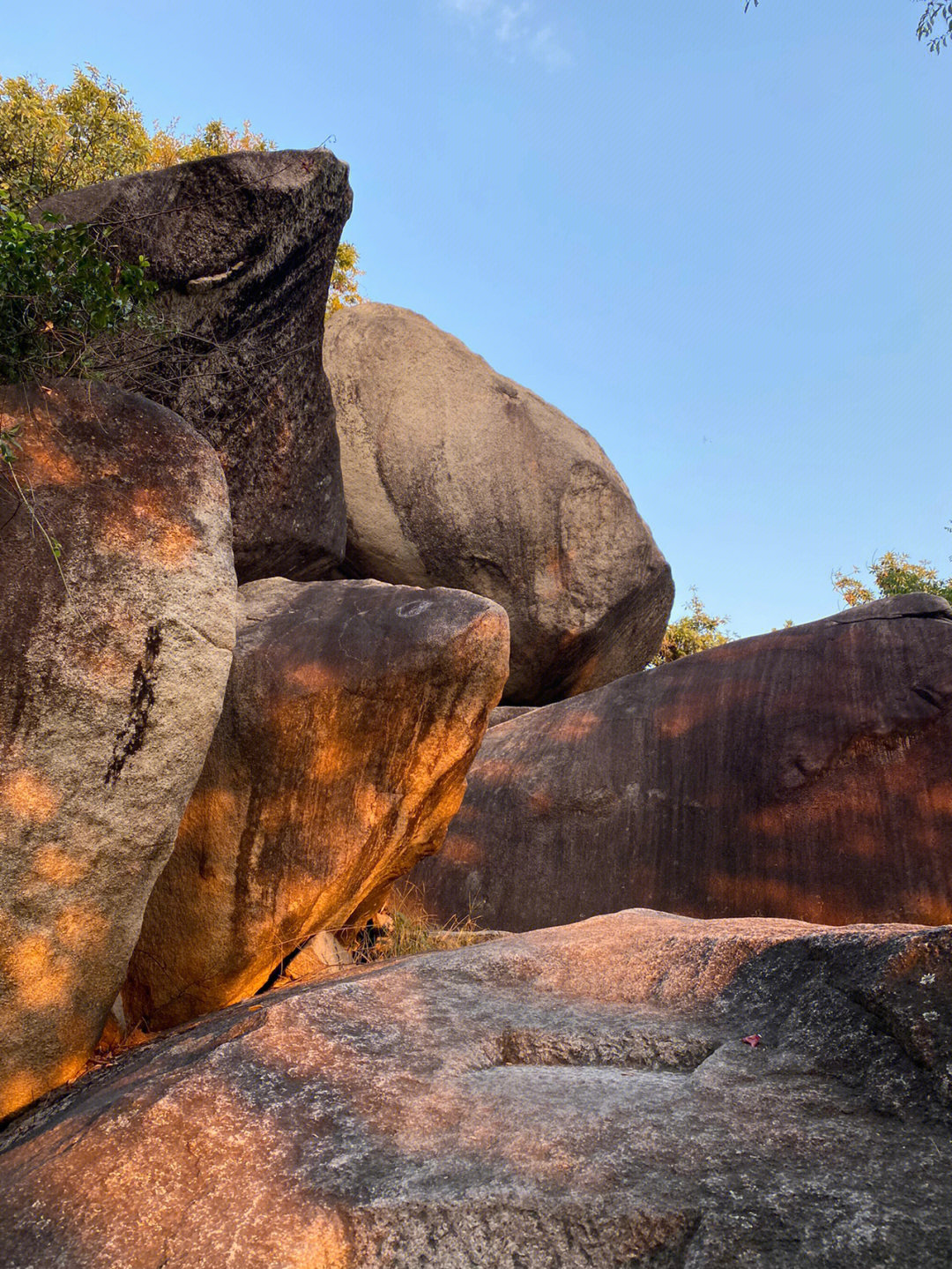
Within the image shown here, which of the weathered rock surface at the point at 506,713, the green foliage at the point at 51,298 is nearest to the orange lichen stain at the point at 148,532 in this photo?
the green foliage at the point at 51,298

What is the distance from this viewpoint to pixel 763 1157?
2477mm

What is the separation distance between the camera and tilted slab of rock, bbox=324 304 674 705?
10.8 meters

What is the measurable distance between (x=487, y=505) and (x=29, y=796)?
298 inches

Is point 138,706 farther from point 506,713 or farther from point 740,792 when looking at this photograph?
point 506,713

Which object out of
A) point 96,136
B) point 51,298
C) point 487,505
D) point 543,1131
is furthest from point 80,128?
point 543,1131

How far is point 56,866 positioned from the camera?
4012 mm

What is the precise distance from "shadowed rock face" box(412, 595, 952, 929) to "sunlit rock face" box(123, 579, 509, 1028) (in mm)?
2716

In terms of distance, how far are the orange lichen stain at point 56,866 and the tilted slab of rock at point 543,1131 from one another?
2.48 feet

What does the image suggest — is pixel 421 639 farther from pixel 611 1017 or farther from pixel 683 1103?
pixel 683 1103

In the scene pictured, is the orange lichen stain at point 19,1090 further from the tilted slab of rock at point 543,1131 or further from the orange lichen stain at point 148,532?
the orange lichen stain at point 148,532

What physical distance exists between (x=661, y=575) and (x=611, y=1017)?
8.85m

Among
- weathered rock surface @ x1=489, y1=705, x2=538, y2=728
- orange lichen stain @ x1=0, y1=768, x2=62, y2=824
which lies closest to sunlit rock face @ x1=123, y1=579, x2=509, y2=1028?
orange lichen stain @ x1=0, y1=768, x2=62, y2=824

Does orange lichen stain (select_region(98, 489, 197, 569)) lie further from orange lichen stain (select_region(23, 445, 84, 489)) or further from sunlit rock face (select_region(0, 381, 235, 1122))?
A: orange lichen stain (select_region(23, 445, 84, 489))

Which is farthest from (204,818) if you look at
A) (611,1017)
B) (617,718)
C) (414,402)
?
(414,402)
